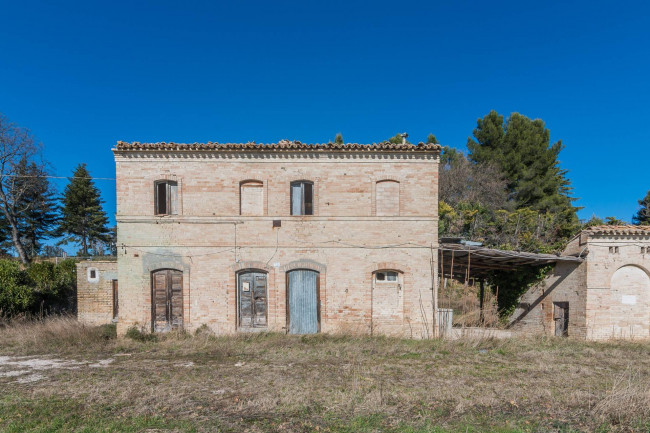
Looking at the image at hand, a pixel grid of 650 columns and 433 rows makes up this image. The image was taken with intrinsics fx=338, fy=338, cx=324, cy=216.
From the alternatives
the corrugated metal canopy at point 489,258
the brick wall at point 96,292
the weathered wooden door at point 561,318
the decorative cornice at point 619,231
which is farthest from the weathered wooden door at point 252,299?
the decorative cornice at point 619,231

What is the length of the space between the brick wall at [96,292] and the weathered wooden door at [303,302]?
8.04 metres

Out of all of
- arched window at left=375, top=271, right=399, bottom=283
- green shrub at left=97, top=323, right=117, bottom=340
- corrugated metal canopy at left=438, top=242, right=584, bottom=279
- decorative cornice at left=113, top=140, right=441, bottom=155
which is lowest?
green shrub at left=97, top=323, right=117, bottom=340

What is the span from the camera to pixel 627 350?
1025 cm

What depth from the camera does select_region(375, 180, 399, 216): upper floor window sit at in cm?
1163

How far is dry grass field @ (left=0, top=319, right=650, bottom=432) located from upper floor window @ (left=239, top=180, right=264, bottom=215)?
4236 mm

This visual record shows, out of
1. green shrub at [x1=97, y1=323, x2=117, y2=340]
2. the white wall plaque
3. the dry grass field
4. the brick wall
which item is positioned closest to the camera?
the dry grass field

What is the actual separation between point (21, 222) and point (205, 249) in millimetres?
32015

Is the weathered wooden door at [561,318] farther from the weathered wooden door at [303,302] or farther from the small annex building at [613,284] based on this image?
the weathered wooden door at [303,302]

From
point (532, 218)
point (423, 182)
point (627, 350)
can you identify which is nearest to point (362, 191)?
point (423, 182)

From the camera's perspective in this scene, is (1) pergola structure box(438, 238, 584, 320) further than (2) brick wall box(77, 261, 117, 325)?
No

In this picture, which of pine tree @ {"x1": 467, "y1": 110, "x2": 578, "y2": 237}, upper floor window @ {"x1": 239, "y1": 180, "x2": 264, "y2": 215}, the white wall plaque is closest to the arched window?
upper floor window @ {"x1": 239, "y1": 180, "x2": 264, "y2": 215}

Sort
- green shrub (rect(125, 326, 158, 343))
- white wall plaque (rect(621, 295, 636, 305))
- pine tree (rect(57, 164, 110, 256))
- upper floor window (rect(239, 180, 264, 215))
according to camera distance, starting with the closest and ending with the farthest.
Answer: green shrub (rect(125, 326, 158, 343)) < white wall plaque (rect(621, 295, 636, 305)) < upper floor window (rect(239, 180, 264, 215)) < pine tree (rect(57, 164, 110, 256))

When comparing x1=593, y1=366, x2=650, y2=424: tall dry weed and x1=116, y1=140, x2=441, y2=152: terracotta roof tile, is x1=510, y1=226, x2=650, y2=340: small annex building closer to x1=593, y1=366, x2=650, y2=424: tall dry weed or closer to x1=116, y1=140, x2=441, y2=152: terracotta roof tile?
x1=593, y1=366, x2=650, y2=424: tall dry weed

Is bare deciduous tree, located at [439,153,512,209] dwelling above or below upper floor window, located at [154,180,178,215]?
above
